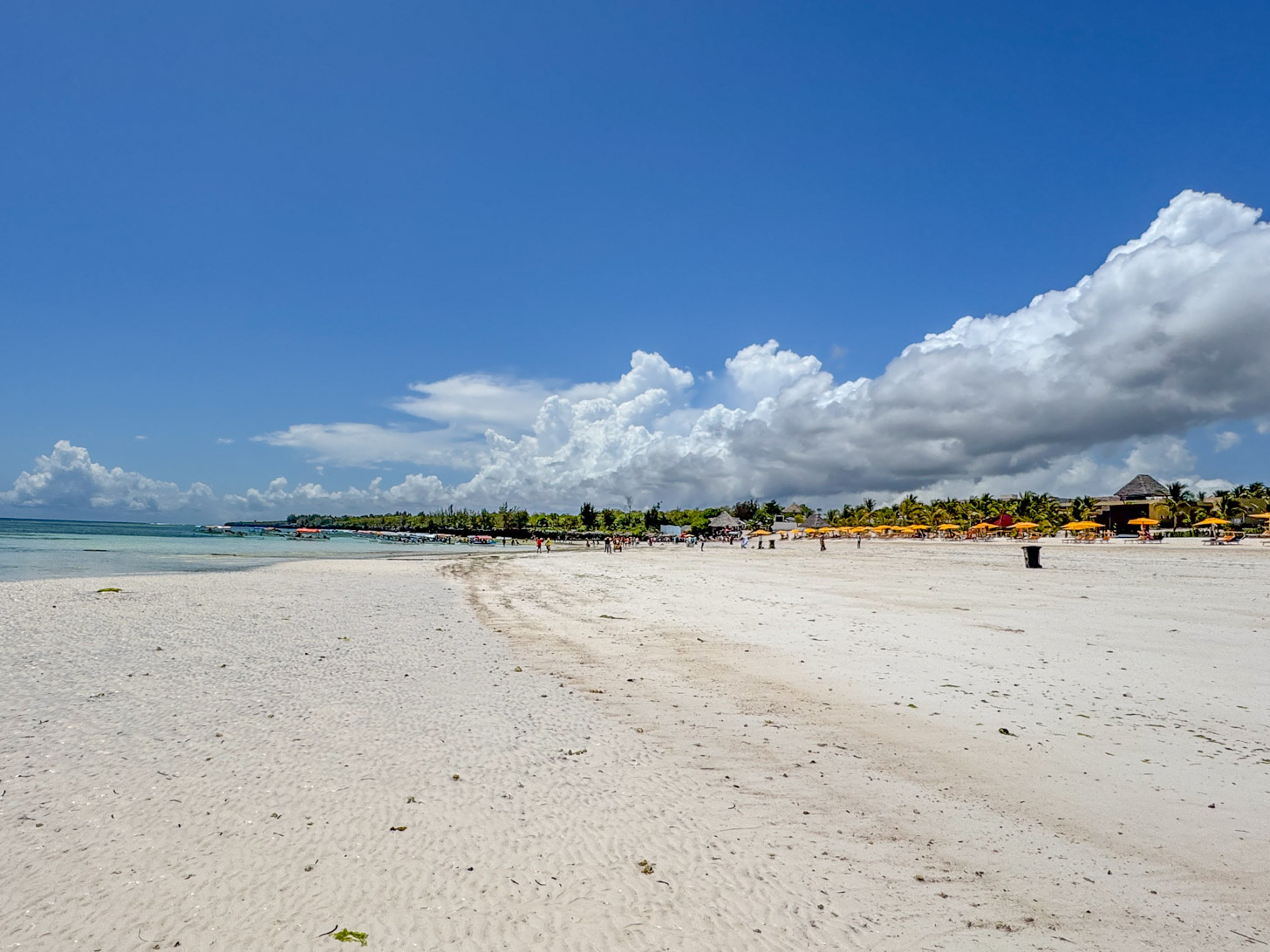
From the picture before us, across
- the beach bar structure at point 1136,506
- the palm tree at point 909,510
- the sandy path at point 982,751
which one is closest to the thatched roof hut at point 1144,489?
the beach bar structure at point 1136,506

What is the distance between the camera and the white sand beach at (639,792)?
13.3 feet

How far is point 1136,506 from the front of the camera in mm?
87812

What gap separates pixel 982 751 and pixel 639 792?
3980 mm

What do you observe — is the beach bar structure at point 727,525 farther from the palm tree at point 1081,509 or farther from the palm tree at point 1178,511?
the palm tree at point 1178,511

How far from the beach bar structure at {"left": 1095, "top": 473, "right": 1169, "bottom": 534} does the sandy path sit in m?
85.5

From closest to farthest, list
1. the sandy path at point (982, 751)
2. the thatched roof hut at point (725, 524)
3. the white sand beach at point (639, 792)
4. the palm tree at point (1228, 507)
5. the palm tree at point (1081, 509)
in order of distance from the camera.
→ the white sand beach at point (639, 792)
the sandy path at point (982, 751)
the palm tree at point (1228, 507)
the palm tree at point (1081, 509)
the thatched roof hut at point (725, 524)

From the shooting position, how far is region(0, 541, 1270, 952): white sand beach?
159 inches

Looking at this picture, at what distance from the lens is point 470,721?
8.01 m

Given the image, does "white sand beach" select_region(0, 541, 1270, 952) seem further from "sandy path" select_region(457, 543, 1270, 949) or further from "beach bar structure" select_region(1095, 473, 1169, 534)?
"beach bar structure" select_region(1095, 473, 1169, 534)

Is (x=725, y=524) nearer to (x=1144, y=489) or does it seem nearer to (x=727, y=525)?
(x=727, y=525)

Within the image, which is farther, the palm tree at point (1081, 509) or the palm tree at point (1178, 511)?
the palm tree at point (1081, 509)

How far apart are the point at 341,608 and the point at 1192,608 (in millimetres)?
24150

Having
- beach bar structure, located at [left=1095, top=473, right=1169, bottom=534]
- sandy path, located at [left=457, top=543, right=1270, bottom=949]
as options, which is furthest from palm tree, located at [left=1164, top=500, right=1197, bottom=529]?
sandy path, located at [left=457, top=543, right=1270, bottom=949]

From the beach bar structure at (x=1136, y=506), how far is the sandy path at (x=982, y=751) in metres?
85.5
